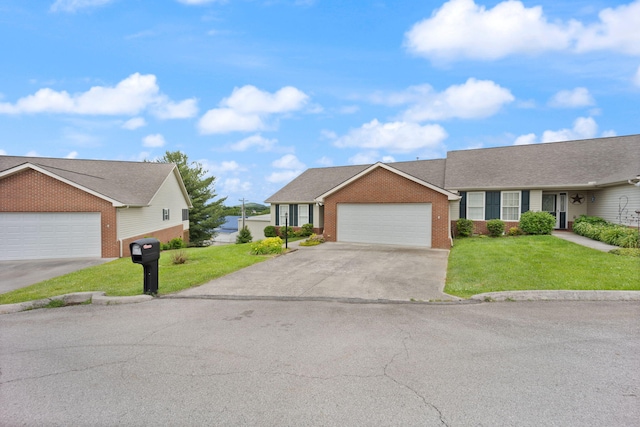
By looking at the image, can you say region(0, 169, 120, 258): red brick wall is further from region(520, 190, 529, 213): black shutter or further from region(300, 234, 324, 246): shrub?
region(520, 190, 529, 213): black shutter

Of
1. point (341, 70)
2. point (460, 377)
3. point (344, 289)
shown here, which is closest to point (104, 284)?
point (344, 289)

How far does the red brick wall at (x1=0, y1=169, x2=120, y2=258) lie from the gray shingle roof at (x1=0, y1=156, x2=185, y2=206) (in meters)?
0.60

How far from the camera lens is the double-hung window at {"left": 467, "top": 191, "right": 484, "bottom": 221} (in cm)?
2027

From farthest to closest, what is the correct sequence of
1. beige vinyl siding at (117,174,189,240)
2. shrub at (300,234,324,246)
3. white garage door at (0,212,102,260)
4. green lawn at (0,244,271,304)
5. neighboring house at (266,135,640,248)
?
shrub at (300,234,324,246) < beige vinyl siding at (117,174,189,240) < neighboring house at (266,135,640,248) < white garage door at (0,212,102,260) < green lawn at (0,244,271,304)

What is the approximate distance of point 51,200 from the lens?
53.3 feet

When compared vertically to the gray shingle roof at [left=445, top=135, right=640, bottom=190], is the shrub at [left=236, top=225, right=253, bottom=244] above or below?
below

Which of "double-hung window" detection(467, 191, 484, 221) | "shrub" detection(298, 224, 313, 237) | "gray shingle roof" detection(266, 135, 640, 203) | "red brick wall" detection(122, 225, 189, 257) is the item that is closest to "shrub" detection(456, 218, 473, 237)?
"double-hung window" detection(467, 191, 484, 221)

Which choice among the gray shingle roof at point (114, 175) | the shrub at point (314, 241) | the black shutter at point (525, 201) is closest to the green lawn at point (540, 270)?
the black shutter at point (525, 201)

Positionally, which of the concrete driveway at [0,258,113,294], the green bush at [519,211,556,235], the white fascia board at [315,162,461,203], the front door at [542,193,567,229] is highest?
the white fascia board at [315,162,461,203]

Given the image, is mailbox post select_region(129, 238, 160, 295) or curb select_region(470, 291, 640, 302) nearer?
curb select_region(470, 291, 640, 302)

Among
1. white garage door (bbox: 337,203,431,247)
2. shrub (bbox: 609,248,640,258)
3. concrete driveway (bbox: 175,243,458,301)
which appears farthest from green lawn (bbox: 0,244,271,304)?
shrub (bbox: 609,248,640,258)

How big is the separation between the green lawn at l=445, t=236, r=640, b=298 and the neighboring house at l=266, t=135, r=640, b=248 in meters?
4.73

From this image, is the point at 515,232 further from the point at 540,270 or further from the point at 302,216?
the point at 302,216

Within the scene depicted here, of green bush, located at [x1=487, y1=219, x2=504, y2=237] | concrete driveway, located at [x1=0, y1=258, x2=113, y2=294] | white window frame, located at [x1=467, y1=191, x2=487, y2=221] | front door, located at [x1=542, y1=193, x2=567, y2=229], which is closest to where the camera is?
concrete driveway, located at [x1=0, y1=258, x2=113, y2=294]
